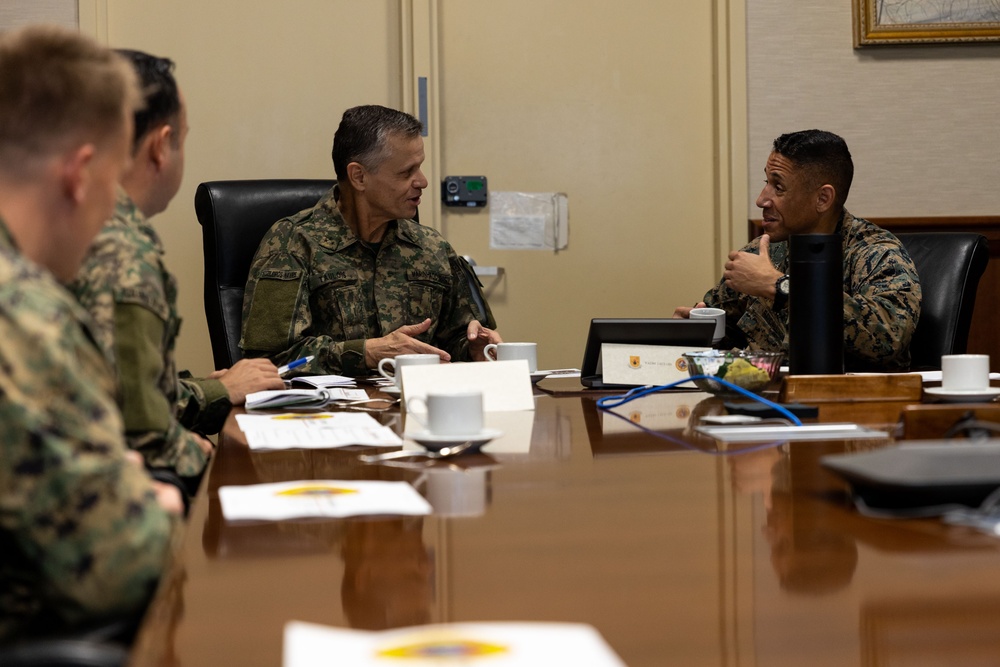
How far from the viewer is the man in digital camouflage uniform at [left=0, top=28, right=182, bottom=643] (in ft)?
2.57

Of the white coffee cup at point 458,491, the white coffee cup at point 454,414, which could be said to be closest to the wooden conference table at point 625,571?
the white coffee cup at point 458,491

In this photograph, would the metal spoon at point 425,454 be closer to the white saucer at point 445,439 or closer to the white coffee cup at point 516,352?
the white saucer at point 445,439

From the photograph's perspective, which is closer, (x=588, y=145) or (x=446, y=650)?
(x=446, y=650)

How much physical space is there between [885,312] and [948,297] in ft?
0.74

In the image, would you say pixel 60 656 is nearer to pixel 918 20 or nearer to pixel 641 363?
pixel 641 363

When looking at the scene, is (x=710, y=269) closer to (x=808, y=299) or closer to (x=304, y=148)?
(x=304, y=148)

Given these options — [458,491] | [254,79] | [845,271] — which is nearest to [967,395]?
[458,491]

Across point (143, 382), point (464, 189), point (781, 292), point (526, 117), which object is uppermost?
point (526, 117)

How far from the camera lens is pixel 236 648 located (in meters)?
0.67

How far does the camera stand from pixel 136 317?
1374mm

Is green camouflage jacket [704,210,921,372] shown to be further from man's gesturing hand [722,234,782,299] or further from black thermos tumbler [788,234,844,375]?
black thermos tumbler [788,234,844,375]

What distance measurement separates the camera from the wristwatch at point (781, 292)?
2.91 metres

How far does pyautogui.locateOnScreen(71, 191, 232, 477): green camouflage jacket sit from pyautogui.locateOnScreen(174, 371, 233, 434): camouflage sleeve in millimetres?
538

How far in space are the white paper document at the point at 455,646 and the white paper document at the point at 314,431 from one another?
836 millimetres
